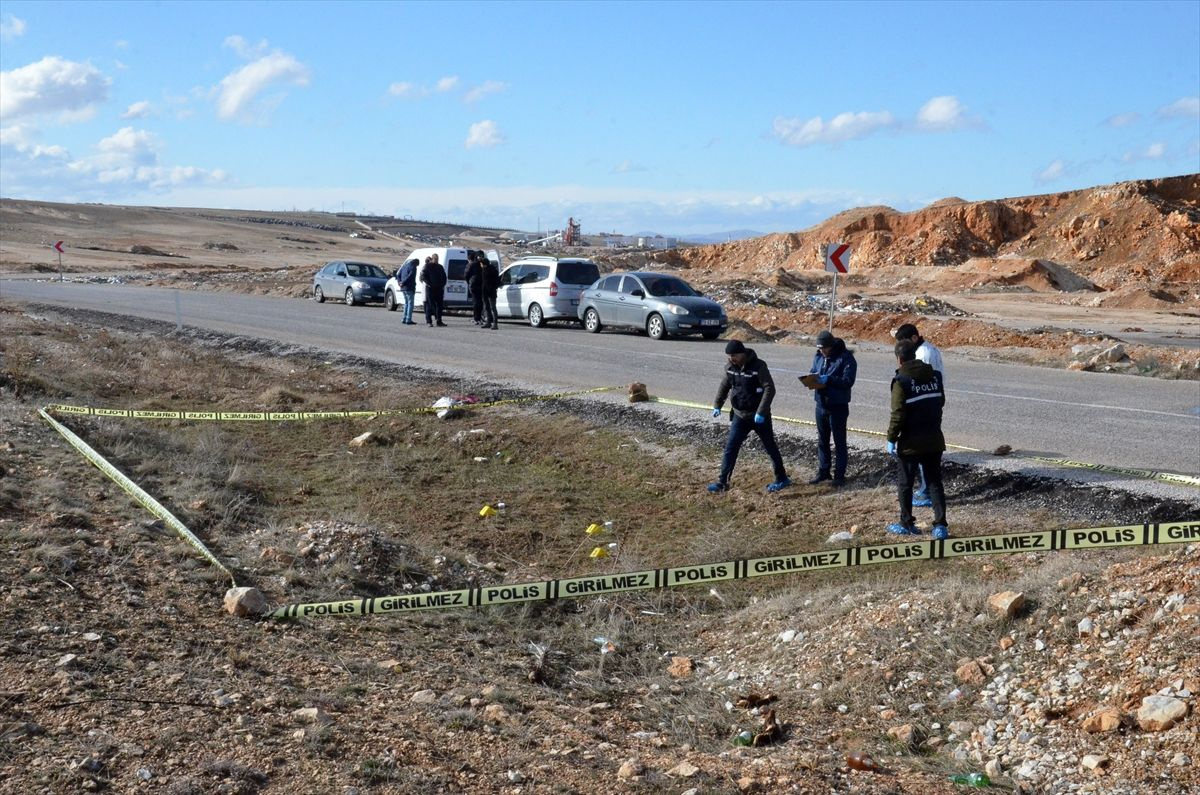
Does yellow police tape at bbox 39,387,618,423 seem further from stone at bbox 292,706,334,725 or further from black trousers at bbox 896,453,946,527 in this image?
stone at bbox 292,706,334,725

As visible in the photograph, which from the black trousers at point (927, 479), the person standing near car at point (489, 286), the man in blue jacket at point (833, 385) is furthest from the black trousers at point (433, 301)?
the black trousers at point (927, 479)

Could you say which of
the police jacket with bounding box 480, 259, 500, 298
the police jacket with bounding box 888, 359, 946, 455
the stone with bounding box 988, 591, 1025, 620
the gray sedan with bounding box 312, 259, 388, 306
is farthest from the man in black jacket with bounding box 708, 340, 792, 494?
Answer: the gray sedan with bounding box 312, 259, 388, 306

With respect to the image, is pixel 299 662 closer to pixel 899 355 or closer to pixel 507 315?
pixel 899 355

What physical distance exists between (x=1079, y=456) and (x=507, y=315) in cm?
1778

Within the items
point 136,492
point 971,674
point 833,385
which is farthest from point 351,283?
point 971,674

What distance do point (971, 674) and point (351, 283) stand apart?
1145 inches

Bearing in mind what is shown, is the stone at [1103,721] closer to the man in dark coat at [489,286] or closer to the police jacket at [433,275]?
the man in dark coat at [489,286]

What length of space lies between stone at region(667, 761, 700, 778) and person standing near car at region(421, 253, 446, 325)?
2099 centimetres

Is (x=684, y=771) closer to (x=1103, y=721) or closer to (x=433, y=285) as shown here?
(x=1103, y=721)

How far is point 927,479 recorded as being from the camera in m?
8.41

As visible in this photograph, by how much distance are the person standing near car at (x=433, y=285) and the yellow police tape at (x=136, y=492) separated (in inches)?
532

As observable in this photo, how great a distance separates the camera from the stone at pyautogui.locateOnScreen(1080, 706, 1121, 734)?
5074 mm

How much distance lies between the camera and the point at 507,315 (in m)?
27.1

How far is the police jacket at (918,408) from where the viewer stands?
26.5 feet
